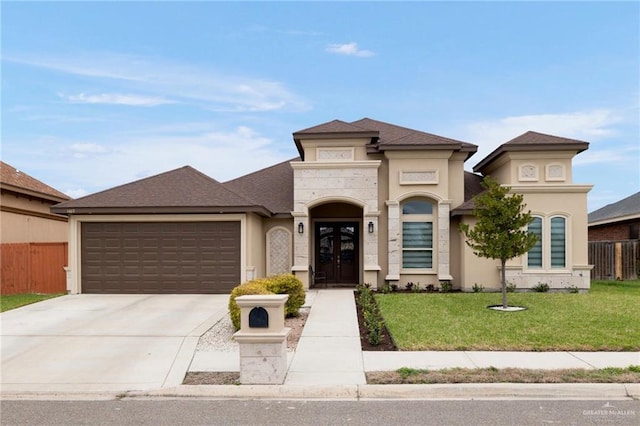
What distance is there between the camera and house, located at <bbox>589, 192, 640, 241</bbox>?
87.1 ft

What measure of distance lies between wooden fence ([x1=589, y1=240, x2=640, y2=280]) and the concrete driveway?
1857 centimetres

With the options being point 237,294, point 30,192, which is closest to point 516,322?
point 237,294

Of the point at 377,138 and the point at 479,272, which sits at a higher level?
the point at 377,138

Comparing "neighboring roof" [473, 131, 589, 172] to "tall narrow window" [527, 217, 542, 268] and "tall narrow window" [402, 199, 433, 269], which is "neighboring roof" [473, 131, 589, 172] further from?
"tall narrow window" [402, 199, 433, 269]

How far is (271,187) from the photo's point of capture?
21094mm

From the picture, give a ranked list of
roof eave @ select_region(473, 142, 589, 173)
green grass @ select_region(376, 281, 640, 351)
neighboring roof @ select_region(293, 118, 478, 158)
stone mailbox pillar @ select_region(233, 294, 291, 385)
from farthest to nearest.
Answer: neighboring roof @ select_region(293, 118, 478, 158), roof eave @ select_region(473, 142, 589, 173), green grass @ select_region(376, 281, 640, 351), stone mailbox pillar @ select_region(233, 294, 291, 385)

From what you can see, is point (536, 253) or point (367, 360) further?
point (536, 253)

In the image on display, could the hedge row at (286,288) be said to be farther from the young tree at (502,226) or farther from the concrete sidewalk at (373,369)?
the young tree at (502,226)

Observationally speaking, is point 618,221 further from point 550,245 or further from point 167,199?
point 167,199

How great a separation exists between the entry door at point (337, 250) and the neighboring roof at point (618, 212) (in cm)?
1506

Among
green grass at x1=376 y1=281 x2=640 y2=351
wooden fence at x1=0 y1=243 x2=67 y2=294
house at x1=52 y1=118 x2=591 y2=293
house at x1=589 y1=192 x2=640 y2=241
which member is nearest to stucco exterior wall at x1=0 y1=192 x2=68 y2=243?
wooden fence at x1=0 y1=243 x2=67 y2=294

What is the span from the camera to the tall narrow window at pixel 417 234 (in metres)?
18.6

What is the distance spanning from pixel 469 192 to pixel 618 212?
42.7ft

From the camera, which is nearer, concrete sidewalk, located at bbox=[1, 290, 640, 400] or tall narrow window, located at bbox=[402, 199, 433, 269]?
concrete sidewalk, located at bbox=[1, 290, 640, 400]
